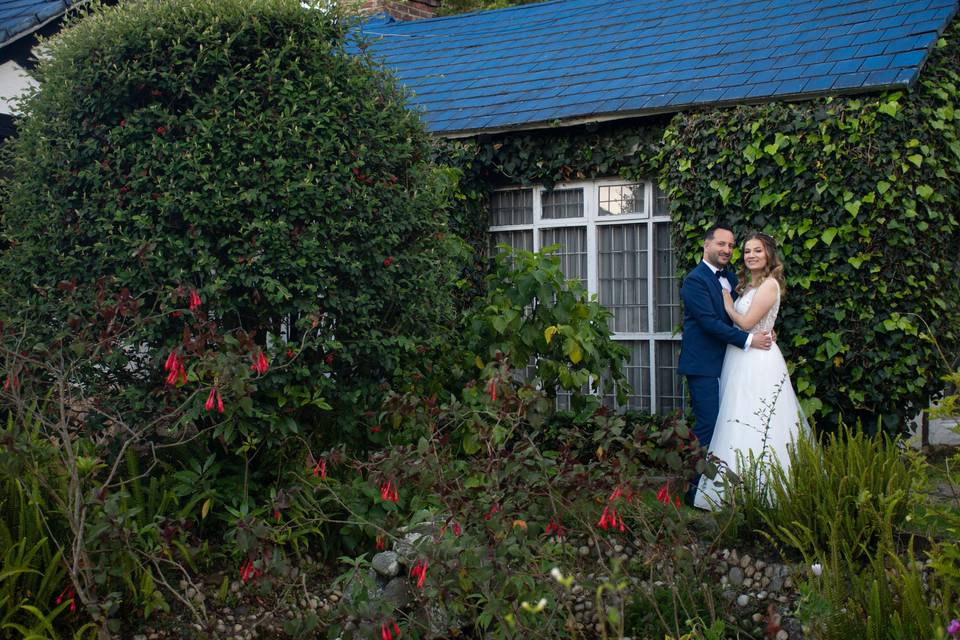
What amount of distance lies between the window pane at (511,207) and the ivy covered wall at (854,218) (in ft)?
5.43

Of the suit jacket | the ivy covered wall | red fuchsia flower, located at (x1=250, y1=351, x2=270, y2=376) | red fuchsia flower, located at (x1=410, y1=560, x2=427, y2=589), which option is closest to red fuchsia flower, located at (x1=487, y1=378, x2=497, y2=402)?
red fuchsia flower, located at (x1=410, y1=560, x2=427, y2=589)

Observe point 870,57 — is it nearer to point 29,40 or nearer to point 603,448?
point 603,448

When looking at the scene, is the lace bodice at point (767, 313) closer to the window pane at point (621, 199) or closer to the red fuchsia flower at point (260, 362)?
the window pane at point (621, 199)

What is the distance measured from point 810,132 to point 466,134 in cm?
299

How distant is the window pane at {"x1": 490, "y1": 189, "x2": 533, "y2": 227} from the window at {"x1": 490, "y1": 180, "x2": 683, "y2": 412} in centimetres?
3

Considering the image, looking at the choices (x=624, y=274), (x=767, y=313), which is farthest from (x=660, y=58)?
(x=767, y=313)

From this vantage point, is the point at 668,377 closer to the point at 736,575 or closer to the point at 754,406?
the point at 754,406

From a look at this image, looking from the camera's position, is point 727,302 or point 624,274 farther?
point 624,274

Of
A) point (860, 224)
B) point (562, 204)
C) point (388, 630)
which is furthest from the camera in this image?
point (562, 204)

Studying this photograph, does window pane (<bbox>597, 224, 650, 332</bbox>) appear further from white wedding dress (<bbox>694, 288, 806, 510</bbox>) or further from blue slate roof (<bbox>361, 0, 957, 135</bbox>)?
white wedding dress (<bbox>694, 288, 806, 510</bbox>)

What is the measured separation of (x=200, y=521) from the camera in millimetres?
4992

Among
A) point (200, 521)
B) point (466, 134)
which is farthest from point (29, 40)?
point (200, 521)

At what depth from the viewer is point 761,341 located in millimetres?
6434

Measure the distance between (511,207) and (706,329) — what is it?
2.84m
